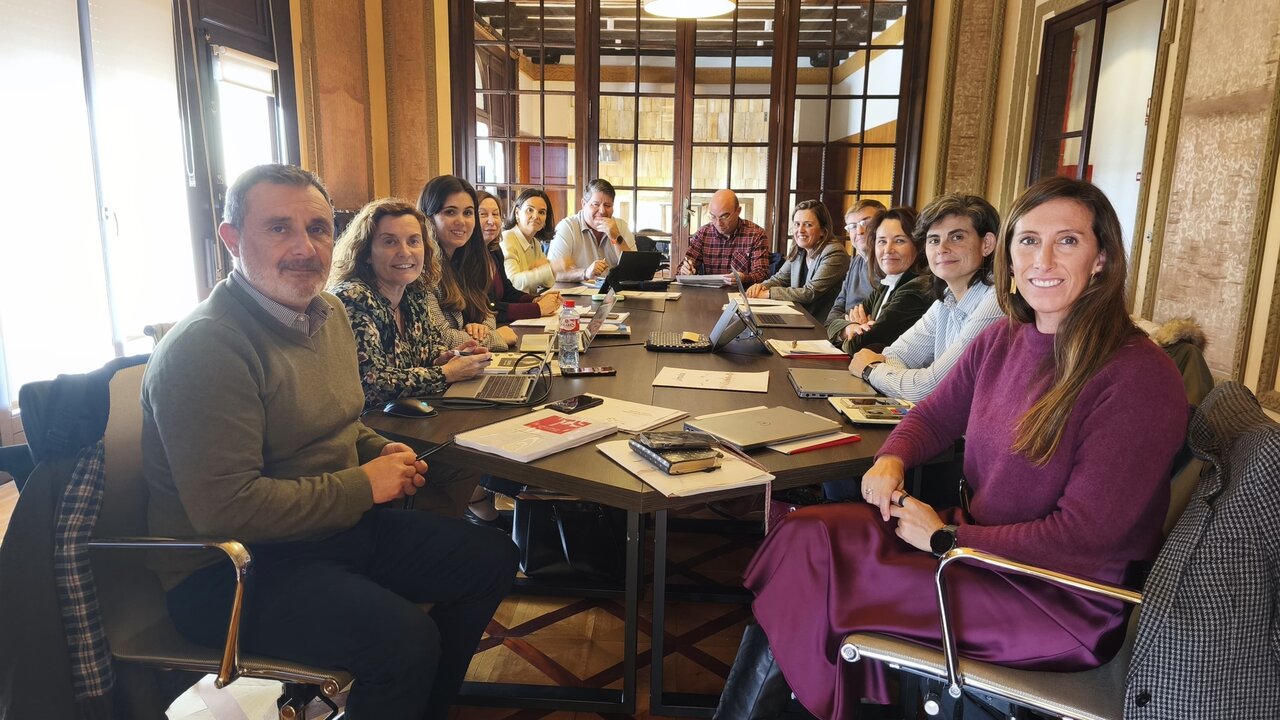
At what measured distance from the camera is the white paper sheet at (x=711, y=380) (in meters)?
2.27

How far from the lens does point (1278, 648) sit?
1107 mm

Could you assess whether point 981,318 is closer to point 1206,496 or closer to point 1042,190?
point 1042,190

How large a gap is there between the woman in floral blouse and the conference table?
0.17 meters

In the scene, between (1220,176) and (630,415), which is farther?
(1220,176)

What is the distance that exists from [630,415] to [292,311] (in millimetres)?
804

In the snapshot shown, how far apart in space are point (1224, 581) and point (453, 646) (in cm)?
138

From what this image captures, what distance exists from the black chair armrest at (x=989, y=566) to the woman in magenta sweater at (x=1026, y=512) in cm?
4

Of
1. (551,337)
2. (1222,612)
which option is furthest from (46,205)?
(1222,612)

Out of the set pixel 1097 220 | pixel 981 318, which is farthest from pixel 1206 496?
pixel 981 318

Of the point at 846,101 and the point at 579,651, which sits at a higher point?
the point at 846,101

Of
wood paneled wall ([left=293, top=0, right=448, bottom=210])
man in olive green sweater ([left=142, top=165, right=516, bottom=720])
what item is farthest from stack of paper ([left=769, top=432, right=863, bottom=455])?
wood paneled wall ([left=293, top=0, right=448, bottom=210])

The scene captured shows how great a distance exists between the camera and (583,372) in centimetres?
238

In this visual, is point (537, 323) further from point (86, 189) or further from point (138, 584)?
point (86, 189)

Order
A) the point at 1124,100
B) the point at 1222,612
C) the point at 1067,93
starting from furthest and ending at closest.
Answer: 1. the point at 1067,93
2. the point at 1124,100
3. the point at 1222,612
